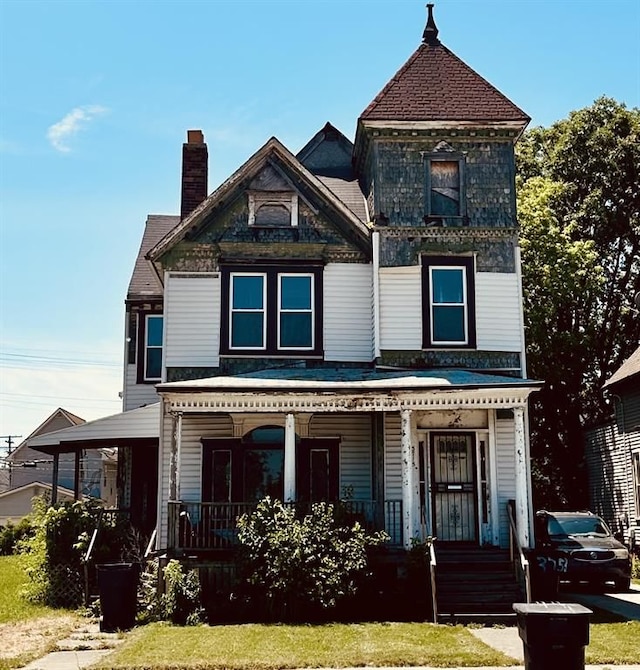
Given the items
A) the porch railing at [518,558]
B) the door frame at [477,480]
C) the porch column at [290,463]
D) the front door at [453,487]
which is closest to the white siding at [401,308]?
the door frame at [477,480]

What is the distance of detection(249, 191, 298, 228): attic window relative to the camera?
1994 cm

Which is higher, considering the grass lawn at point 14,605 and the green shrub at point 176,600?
→ the green shrub at point 176,600

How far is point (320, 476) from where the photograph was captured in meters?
19.1

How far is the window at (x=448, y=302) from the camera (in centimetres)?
1945

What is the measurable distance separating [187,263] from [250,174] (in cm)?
245

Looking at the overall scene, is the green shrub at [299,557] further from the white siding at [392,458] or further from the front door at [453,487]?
the front door at [453,487]

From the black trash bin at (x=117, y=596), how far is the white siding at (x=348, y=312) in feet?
22.7

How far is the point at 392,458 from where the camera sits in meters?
18.5

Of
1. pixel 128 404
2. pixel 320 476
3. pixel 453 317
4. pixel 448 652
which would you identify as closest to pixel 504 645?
pixel 448 652

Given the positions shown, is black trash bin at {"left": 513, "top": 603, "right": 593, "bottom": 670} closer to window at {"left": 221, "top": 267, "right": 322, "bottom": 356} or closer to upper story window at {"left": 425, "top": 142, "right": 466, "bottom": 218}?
window at {"left": 221, "top": 267, "right": 322, "bottom": 356}

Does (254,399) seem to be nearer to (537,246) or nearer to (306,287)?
(306,287)

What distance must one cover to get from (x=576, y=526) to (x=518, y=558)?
4.67 meters

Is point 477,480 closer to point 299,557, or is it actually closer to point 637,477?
point 299,557

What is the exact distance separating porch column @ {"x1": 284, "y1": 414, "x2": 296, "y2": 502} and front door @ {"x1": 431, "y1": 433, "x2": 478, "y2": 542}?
11.7ft
